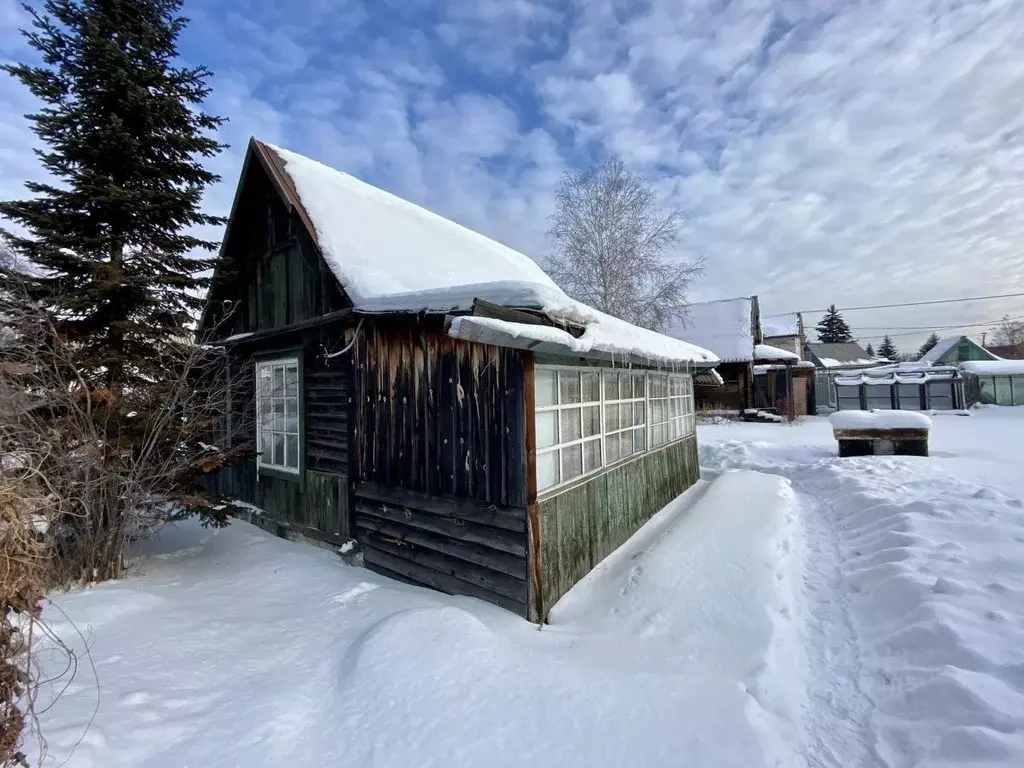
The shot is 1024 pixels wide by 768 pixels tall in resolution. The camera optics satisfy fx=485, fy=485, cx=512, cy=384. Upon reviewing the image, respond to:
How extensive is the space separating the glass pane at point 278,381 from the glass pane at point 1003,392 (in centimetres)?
3128

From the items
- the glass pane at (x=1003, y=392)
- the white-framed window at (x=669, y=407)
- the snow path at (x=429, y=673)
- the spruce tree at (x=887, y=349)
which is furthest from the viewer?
the spruce tree at (x=887, y=349)

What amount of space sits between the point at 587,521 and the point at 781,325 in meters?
36.0

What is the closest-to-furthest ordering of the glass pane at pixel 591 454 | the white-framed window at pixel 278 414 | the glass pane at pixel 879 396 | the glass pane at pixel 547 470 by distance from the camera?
the glass pane at pixel 547 470 < the glass pane at pixel 591 454 < the white-framed window at pixel 278 414 < the glass pane at pixel 879 396

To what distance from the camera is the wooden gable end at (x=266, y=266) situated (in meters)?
6.35

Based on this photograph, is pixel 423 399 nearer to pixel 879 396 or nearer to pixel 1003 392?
pixel 879 396

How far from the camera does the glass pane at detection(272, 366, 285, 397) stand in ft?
23.6

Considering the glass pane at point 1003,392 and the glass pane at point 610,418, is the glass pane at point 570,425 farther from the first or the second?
the glass pane at point 1003,392

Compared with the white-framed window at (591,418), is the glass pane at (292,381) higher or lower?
higher

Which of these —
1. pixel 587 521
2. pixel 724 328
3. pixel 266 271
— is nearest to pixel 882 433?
pixel 587 521

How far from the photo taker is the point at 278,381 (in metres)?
7.32

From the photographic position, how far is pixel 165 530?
7246 mm

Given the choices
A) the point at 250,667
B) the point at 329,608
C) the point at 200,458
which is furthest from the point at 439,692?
the point at 200,458

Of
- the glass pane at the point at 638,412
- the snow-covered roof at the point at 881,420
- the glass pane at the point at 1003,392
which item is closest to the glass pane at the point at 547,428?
the glass pane at the point at 638,412

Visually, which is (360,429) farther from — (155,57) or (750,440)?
(750,440)
